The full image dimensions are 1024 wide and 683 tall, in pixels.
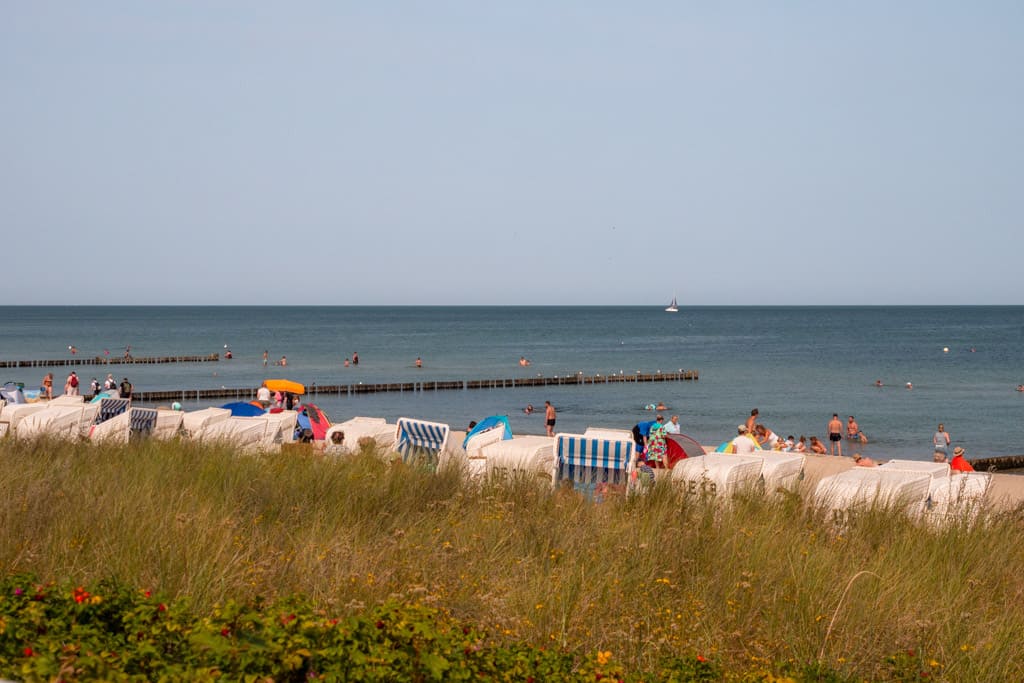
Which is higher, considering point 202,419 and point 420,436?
point 420,436

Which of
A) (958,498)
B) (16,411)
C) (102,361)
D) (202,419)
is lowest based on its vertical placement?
(102,361)

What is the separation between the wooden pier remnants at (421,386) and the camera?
46500mm

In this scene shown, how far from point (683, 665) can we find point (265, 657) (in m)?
1.96

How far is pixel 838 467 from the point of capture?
1823cm

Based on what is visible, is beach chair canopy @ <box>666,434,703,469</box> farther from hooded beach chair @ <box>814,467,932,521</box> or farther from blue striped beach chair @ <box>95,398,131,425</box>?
blue striped beach chair @ <box>95,398,131,425</box>

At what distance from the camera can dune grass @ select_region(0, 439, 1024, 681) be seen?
519cm

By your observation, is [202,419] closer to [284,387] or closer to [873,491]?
[284,387]

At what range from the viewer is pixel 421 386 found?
180ft

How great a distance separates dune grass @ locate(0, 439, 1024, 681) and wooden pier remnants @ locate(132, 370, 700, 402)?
39.7 meters

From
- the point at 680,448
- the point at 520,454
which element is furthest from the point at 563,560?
the point at 680,448

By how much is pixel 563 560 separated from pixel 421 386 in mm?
48971

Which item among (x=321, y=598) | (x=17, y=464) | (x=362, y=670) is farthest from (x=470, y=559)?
(x=17, y=464)

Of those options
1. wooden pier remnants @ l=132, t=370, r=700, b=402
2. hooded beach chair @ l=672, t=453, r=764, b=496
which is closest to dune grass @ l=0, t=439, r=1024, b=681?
hooded beach chair @ l=672, t=453, r=764, b=496

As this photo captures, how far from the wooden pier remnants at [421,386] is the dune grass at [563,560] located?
130 feet
